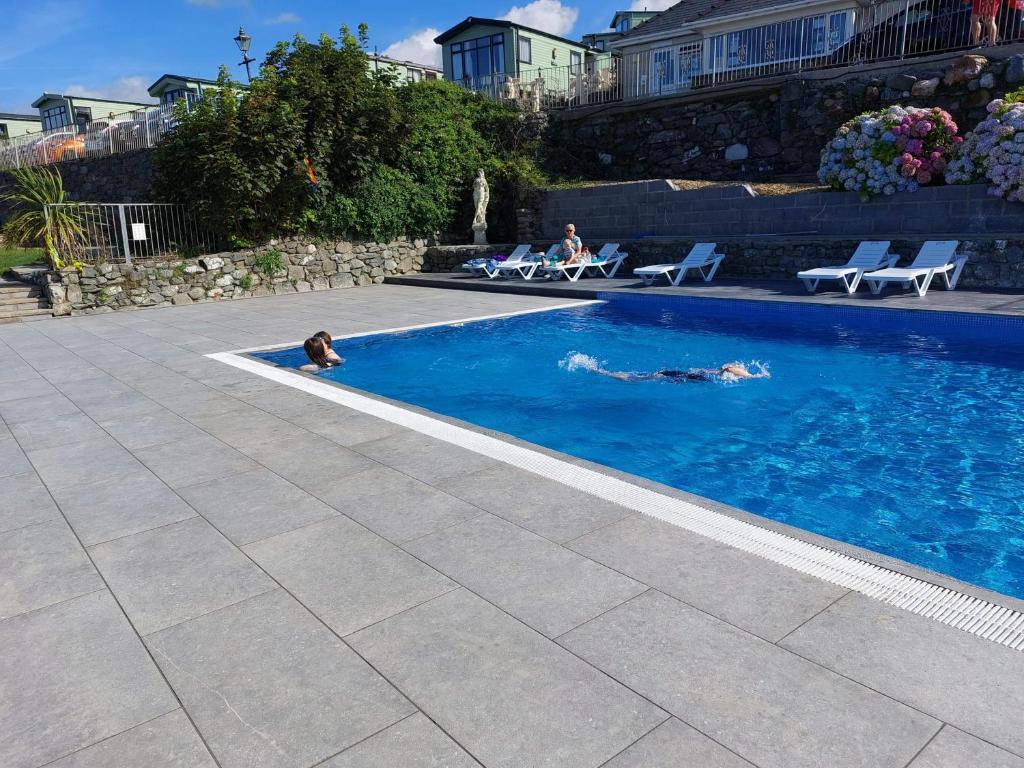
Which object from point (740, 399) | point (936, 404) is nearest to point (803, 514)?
point (740, 399)

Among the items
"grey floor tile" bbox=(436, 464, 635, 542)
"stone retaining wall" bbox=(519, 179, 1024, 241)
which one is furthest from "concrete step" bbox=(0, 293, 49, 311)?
"grey floor tile" bbox=(436, 464, 635, 542)

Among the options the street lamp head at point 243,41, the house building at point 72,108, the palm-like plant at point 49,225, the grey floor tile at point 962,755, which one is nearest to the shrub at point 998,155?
the grey floor tile at point 962,755

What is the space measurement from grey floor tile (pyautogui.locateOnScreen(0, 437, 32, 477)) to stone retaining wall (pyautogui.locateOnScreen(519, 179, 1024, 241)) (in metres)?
12.1

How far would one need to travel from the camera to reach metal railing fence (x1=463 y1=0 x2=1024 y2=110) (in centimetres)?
1564

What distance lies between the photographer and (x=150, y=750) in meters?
2.04

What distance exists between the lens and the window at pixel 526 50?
30.8m

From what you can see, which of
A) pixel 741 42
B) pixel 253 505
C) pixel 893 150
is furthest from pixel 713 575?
pixel 741 42

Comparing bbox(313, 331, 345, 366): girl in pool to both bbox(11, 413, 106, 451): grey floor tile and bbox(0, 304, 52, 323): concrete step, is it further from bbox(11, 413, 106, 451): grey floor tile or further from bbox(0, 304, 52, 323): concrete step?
bbox(0, 304, 52, 323): concrete step

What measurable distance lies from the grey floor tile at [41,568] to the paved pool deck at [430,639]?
1 cm

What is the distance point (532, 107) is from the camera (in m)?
20.8

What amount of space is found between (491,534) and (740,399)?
13.3 ft

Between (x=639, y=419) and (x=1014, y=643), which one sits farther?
(x=639, y=419)

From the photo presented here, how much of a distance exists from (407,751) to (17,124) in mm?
52468

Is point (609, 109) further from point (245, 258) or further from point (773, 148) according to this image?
point (245, 258)
